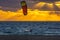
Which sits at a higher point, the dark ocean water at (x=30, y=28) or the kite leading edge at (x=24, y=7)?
the kite leading edge at (x=24, y=7)

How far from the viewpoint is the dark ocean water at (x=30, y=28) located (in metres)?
3.32

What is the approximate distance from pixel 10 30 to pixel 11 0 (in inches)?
26.7

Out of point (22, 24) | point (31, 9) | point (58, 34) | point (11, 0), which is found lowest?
point (58, 34)

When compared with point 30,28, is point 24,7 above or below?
above

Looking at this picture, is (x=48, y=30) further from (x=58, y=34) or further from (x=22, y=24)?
(x=22, y=24)

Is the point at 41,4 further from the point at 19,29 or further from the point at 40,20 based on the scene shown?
the point at 19,29

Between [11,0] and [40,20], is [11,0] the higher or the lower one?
the higher one

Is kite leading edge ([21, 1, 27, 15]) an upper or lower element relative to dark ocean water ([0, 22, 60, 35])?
upper

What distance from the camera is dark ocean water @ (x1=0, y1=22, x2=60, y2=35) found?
10.9 ft

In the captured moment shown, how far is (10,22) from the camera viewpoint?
11.1 feet

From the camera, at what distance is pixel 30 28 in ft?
11.0
